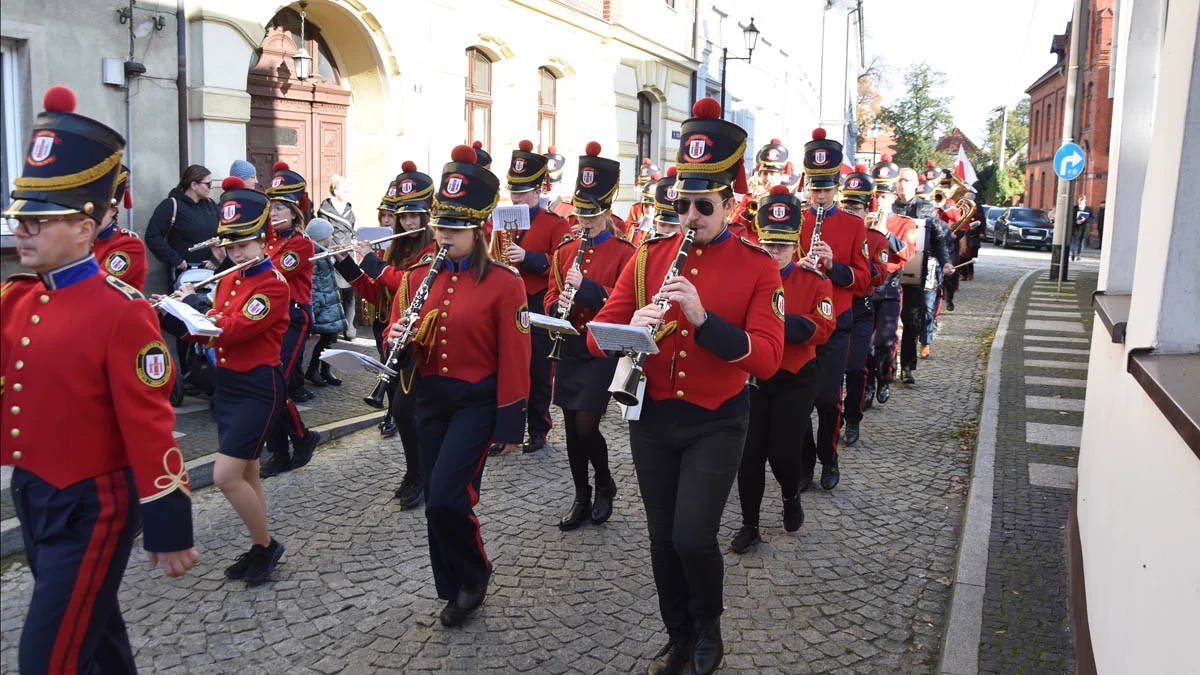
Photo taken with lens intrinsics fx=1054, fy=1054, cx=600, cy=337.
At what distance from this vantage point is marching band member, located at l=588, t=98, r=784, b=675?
159 inches

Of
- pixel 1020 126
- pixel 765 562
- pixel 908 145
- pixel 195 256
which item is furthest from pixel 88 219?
pixel 1020 126

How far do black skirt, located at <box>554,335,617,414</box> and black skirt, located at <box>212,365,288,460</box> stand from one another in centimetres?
168

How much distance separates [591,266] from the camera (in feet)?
22.5

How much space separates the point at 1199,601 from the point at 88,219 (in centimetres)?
327

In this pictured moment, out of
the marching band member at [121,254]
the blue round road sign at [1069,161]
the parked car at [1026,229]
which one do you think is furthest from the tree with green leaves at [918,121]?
the marching band member at [121,254]

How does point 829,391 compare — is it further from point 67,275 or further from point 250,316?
point 67,275

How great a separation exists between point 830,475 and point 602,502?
5.88 feet

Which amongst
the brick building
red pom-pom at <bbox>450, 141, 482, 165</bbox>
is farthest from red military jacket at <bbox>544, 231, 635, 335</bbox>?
the brick building

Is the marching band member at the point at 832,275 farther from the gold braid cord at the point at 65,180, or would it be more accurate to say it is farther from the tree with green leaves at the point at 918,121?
the tree with green leaves at the point at 918,121

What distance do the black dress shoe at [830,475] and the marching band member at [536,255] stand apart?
7.12 feet

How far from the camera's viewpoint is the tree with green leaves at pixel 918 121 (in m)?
55.2

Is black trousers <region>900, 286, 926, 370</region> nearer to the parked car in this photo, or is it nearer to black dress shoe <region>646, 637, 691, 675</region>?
black dress shoe <region>646, 637, 691, 675</region>

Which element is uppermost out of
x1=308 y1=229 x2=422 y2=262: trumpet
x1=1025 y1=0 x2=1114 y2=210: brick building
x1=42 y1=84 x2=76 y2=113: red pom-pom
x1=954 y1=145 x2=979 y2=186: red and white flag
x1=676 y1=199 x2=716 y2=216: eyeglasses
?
x1=1025 y1=0 x2=1114 y2=210: brick building

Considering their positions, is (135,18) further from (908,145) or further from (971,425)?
(908,145)
